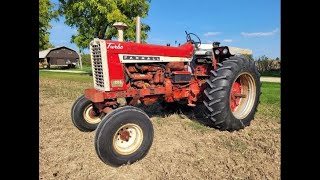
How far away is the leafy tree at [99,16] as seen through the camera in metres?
21.2

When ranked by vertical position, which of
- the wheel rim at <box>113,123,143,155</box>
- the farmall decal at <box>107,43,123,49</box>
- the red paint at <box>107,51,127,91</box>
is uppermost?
the farmall decal at <box>107,43,123,49</box>

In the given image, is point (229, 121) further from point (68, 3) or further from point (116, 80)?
Result: point (68, 3)

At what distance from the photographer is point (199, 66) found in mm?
6117

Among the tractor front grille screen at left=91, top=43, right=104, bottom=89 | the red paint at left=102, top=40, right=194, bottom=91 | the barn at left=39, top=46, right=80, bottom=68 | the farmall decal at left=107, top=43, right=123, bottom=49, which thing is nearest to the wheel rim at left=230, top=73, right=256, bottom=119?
the red paint at left=102, top=40, right=194, bottom=91

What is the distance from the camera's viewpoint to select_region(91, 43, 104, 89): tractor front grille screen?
4.72m

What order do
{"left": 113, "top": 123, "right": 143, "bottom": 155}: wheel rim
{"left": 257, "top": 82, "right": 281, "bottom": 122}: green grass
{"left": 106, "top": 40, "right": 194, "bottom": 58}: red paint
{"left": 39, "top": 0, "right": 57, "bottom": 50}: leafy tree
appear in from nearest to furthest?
{"left": 113, "top": 123, "right": 143, "bottom": 155}: wheel rim
{"left": 106, "top": 40, "right": 194, "bottom": 58}: red paint
{"left": 257, "top": 82, "right": 281, "bottom": 122}: green grass
{"left": 39, "top": 0, "right": 57, "bottom": 50}: leafy tree

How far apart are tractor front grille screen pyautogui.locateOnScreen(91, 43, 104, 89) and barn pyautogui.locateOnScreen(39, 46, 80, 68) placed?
5245cm

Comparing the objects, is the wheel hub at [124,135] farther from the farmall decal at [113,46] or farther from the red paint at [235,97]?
the red paint at [235,97]

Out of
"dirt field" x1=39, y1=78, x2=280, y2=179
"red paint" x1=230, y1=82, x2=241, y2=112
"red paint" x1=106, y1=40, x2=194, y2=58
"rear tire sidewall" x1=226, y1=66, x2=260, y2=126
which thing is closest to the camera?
"dirt field" x1=39, y1=78, x2=280, y2=179

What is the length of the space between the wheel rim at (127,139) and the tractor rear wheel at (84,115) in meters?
1.32

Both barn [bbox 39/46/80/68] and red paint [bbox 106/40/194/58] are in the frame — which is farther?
barn [bbox 39/46/80/68]

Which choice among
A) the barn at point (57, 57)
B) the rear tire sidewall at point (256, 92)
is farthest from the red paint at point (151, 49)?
the barn at point (57, 57)

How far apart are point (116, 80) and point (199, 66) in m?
2.09

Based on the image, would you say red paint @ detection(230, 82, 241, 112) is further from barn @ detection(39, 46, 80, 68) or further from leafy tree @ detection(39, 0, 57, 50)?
barn @ detection(39, 46, 80, 68)
